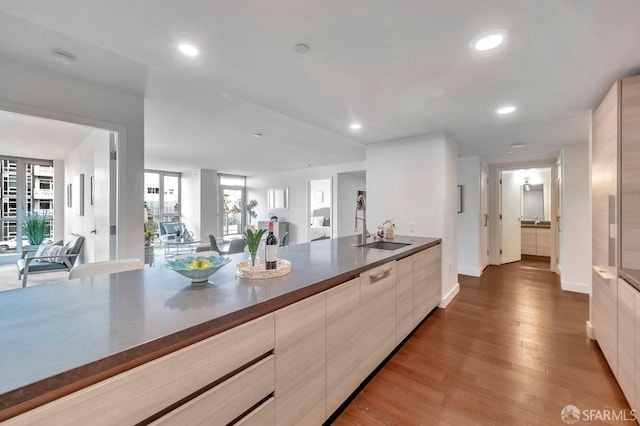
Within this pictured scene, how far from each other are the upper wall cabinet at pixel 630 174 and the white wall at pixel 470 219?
3211 mm

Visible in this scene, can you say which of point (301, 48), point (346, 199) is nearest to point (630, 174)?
point (301, 48)

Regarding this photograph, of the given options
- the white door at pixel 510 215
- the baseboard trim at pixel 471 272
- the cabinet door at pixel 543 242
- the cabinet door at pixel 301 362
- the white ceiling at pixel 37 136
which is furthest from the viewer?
the cabinet door at pixel 543 242

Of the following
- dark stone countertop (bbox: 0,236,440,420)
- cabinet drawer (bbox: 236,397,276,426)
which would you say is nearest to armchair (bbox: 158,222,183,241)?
dark stone countertop (bbox: 0,236,440,420)

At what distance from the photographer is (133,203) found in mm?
2719

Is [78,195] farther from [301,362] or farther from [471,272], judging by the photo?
[471,272]

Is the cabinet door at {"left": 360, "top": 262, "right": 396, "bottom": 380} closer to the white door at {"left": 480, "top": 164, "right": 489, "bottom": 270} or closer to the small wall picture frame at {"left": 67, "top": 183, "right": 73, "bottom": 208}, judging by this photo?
the white door at {"left": 480, "top": 164, "right": 489, "bottom": 270}

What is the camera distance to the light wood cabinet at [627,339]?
1592mm

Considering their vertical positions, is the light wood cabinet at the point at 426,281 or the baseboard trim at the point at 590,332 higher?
the light wood cabinet at the point at 426,281

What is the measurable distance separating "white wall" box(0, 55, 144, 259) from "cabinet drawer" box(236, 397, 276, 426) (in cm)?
235

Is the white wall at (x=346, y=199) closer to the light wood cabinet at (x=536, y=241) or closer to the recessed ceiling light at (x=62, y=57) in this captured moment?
the light wood cabinet at (x=536, y=241)

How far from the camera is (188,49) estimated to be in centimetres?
169

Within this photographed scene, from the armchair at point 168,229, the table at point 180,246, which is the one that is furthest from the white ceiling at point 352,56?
the armchair at point 168,229

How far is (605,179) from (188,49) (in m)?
3.27

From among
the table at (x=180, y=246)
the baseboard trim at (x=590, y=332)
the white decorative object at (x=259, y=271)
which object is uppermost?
the white decorative object at (x=259, y=271)
